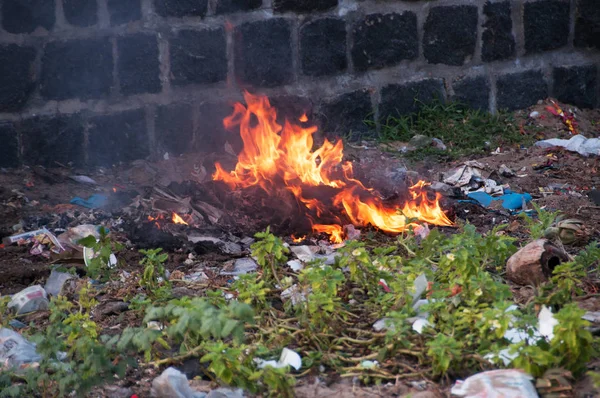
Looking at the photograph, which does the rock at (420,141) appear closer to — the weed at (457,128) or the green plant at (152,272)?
the weed at (457,128)

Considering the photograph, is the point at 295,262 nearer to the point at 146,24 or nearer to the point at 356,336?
the point at 356,336

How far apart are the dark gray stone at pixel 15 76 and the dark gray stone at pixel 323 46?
2156 mm

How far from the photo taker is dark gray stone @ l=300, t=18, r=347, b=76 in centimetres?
684

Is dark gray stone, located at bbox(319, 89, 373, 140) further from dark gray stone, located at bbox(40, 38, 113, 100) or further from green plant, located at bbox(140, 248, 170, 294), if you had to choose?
green plant, located at bbox(140, 248, 170, 294)

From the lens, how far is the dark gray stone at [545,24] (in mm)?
7441

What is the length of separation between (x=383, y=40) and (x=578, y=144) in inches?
73.2

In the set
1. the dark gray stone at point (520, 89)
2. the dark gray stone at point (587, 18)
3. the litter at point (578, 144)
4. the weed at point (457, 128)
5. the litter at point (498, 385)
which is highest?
the dark gray stone at point (587, 18)

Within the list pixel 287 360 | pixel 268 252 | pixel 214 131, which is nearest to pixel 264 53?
pixel 214 131

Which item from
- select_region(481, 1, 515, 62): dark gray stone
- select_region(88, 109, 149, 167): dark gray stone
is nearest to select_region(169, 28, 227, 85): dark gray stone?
select_region(88, 109, 149, 167): dark gray stone

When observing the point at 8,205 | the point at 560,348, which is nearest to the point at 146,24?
the point at 8,205

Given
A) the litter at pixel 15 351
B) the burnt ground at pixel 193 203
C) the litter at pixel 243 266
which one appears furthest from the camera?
the burnt ground at pixel 193 203

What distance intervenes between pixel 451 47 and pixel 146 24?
268cm

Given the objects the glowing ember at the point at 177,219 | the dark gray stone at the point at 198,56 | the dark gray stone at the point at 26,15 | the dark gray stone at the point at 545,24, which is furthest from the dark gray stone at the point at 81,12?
the dark gray stone at the point at 545,24

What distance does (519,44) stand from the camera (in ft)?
24.6
